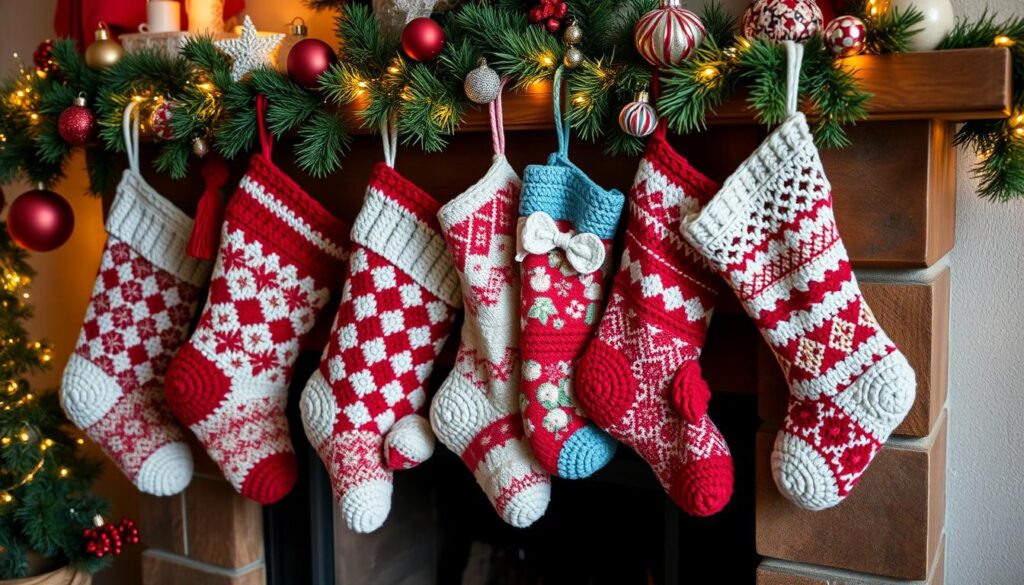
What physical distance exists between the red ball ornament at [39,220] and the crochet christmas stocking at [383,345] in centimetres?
65

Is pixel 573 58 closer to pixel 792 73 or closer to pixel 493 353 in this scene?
pixel 792 73

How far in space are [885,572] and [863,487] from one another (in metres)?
0.11

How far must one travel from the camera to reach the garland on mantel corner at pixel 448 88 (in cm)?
101

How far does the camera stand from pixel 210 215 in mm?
1476

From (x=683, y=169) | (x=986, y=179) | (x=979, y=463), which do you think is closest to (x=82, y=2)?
(x=683, y=169)

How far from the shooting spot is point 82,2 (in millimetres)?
1793

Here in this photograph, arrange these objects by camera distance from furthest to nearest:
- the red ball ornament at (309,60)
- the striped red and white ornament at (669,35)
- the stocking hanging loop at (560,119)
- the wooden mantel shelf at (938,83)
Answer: the red ball ornament at (309,60) → the stocking hanging loop at (560,119) → the striped red and white ornament at (669,35) → the wooden mantel shelf at (938,83)

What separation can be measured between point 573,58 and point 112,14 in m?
1.02

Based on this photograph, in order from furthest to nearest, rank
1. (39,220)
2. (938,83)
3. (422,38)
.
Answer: (39,220)
(422,38)
(938,83)

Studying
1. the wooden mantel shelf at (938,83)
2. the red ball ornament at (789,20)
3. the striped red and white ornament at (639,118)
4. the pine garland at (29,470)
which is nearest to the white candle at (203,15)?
the pine garland at (29,470)

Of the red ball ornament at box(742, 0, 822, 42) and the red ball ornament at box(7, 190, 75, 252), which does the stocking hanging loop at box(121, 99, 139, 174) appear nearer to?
the red ball ornament at box(7, 190, 75, 252)

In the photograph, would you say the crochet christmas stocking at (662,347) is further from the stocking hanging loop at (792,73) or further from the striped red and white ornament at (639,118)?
the stocking hanging loop at (792,73)

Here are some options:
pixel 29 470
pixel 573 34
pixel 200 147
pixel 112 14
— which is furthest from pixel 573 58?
pixel 29 470

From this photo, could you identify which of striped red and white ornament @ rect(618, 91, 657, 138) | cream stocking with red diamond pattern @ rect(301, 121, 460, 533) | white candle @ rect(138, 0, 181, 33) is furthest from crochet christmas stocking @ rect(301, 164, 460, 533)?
white candle @ rect(138, 0, 181, 33)
